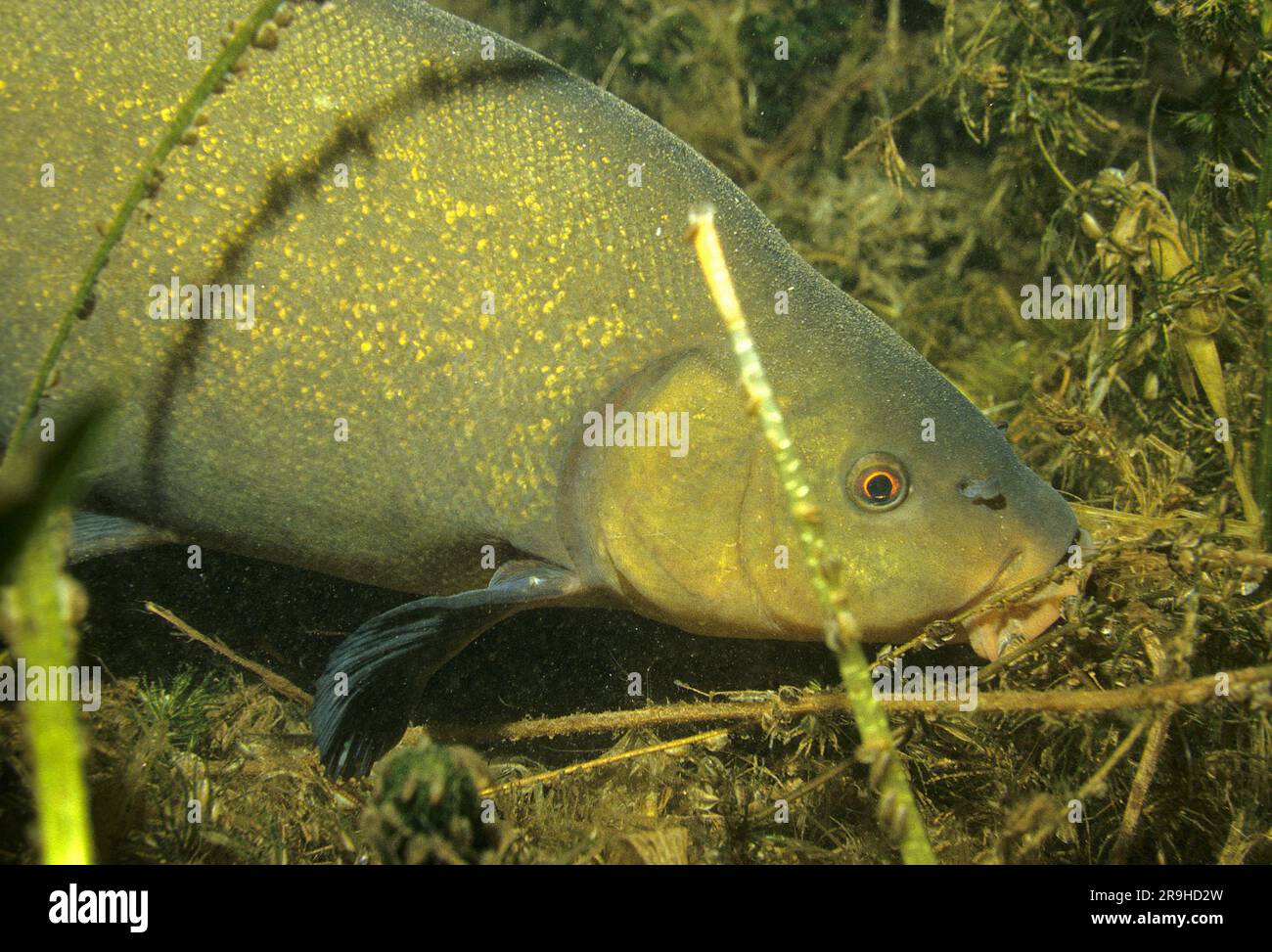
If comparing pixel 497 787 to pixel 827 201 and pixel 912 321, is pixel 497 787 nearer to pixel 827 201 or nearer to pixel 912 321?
pixel 912 321

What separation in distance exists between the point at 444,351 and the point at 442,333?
0.21 ft

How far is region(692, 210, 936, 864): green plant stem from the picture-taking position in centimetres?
169

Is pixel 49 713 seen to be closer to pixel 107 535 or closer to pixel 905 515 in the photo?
pixel 107 535

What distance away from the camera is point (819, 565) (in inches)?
69.6

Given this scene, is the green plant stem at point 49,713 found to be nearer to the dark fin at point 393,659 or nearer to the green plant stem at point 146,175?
the green plant stem at point 146,175

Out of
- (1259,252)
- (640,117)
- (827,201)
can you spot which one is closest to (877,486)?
(640,117)

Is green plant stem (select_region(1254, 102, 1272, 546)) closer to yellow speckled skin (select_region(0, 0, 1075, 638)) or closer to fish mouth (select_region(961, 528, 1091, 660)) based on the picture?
fish mouth (select_region(961, 528, 1091, 660))

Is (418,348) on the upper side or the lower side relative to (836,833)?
upper

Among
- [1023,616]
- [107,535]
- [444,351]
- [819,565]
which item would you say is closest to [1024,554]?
[1023,616]

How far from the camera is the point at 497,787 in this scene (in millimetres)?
3264

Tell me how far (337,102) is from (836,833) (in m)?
3.33

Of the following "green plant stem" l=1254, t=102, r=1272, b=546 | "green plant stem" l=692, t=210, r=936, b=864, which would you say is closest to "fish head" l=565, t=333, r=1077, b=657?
"green plant stem" l=692, t=210, r=936, b=864

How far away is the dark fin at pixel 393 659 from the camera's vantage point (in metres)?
2.87

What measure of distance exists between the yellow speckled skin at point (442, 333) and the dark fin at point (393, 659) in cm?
23
